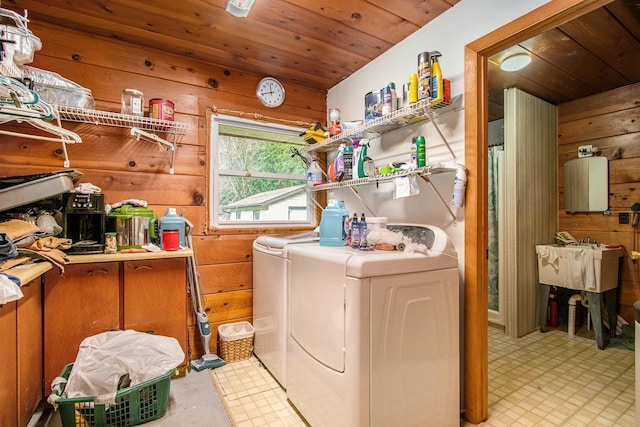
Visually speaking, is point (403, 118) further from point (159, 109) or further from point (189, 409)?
point (189, 409)

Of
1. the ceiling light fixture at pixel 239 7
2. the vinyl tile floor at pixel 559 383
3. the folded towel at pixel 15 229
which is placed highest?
the ceiling light fixture at pixel 239 7

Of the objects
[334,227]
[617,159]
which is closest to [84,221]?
[334,227]

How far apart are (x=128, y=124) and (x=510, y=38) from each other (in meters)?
2.31

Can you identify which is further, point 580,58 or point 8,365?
point 580,58

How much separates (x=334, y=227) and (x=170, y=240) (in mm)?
1053

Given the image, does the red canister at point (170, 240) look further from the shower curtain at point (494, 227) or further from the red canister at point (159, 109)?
the shower curtain at point (494, 227)

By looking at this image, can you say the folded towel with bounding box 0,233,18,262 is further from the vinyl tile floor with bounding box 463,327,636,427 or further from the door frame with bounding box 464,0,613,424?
the vinyl tile floor with bounding box 463,327,636,427

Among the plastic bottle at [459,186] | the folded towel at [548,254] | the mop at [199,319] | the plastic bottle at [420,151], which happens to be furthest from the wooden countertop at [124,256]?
the folded towel at [548,254]

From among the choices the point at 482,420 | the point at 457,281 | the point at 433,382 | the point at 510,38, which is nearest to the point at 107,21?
the point at 510,38

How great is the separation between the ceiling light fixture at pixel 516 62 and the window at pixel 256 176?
1.73 meters

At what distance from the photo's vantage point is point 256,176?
8.70 ft

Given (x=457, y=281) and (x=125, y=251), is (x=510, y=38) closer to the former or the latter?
(x=457, y=281)

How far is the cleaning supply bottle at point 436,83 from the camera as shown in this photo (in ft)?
5.14

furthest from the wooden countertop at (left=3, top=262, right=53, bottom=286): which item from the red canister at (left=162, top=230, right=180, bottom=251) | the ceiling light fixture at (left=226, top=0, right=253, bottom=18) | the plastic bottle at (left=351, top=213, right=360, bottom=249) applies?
the ceiling light fixture at (left=226, top=0, right=253, bottom=18)
